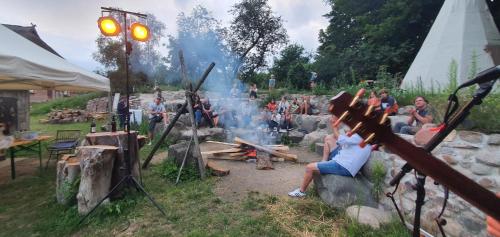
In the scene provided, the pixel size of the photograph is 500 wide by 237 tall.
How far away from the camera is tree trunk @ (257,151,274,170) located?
595 centimetres

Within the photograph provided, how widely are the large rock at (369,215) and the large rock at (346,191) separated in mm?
260

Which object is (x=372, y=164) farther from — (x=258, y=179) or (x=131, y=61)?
(x=131, y=61)

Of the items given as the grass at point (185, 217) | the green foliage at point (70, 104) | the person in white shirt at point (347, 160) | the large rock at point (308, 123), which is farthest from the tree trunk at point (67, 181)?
the green foliage at point (70, 104)

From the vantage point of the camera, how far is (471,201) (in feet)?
3.32

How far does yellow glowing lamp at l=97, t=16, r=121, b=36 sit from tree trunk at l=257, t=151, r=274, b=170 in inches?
147

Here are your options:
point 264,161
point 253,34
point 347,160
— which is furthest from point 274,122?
point 253,34

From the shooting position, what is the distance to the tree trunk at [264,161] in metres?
5.95

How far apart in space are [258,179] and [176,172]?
158cm

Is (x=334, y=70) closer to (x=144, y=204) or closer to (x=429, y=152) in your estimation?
(x=144, y=204)

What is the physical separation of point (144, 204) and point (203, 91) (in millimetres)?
11839

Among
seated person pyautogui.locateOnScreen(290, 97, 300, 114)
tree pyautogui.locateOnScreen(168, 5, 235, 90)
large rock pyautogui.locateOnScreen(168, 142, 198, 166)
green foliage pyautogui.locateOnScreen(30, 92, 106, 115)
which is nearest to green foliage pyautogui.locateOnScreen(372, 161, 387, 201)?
large rock pyautogui.locateOnScreen(168, 142, 198, 166)

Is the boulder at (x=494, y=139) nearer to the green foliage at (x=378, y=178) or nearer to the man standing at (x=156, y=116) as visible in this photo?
the green foliage at (x=378, y=178)

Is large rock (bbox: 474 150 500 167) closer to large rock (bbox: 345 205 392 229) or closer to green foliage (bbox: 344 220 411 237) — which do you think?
green foliage (bbox: 344 220 411 237)

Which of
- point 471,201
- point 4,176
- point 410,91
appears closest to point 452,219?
point 471,201
